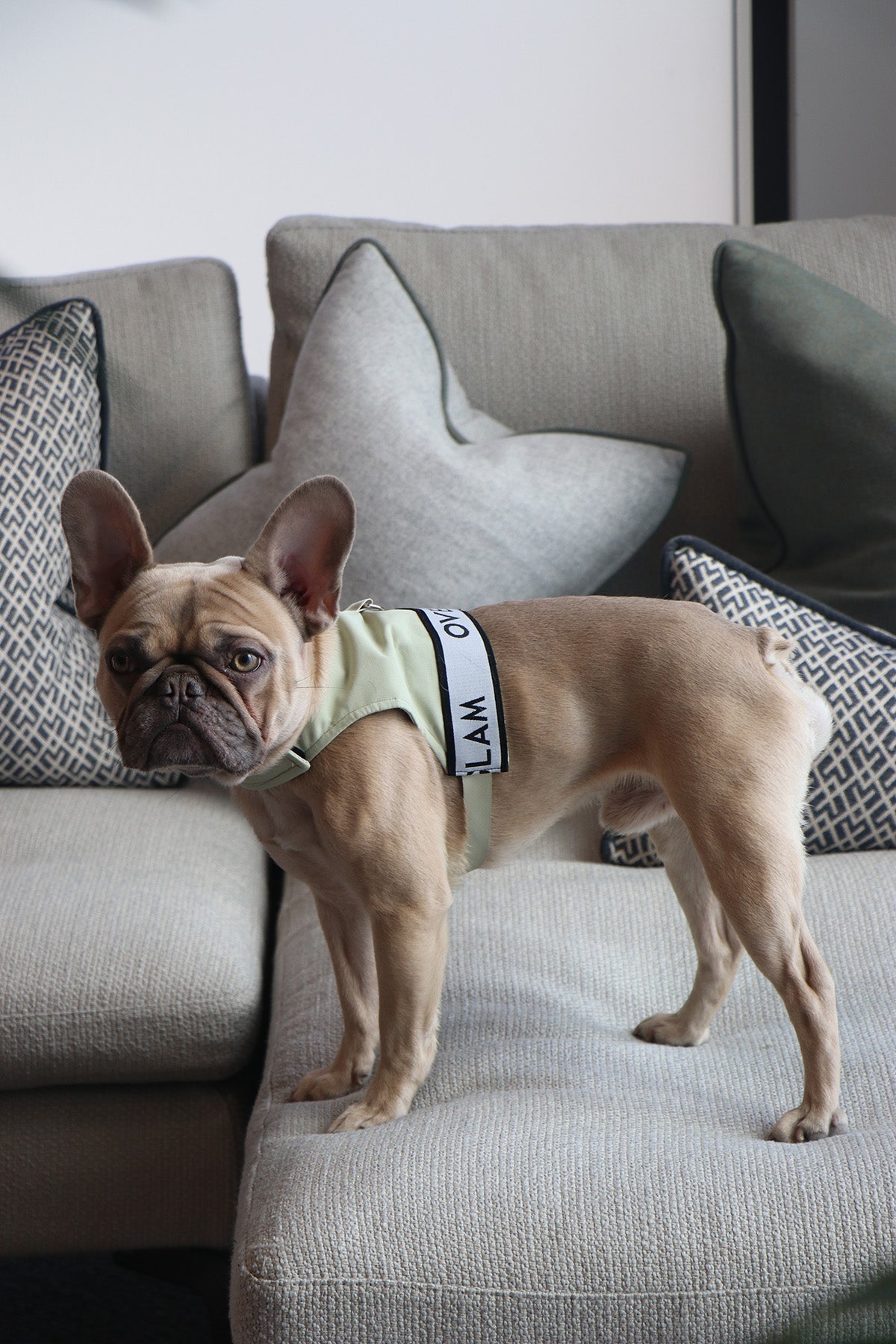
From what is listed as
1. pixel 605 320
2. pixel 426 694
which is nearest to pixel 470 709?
pixel 426 694

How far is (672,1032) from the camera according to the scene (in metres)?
1.03

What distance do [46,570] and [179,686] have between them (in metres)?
0.74

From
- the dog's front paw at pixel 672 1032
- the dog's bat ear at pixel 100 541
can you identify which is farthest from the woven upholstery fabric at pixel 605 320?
the dog's bat ear at pixel 100 541

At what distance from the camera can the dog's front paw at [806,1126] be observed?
852 millimetres

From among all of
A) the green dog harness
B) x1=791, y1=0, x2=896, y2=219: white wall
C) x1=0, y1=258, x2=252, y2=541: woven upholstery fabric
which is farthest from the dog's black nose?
x1=791, y1=0, x2=896, y2=219: white wall

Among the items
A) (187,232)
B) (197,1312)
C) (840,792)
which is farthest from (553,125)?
(197,1312)

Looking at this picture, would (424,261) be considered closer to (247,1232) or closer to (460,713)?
(460,713)

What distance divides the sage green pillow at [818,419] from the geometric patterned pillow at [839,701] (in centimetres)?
17

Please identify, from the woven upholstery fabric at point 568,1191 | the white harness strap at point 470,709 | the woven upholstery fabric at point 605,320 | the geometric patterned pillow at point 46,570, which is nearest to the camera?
the woven upholstery fabric at point 568,1191

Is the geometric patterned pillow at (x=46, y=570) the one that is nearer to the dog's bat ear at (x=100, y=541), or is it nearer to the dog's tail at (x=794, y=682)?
the dog's bat ear at (x=100, y=541)

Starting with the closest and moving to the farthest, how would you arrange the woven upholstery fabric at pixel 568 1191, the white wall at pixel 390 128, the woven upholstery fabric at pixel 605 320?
the woven upholstery fabric at pixel 568 1191, the woven upholstery fabric at pixel 605 320, the white wall at pixel 390 128

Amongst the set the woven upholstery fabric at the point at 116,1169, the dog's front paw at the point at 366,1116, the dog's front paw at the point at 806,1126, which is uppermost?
the dog's front paw at the point at 806,1126

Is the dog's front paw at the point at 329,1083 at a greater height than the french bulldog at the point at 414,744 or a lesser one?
lesser

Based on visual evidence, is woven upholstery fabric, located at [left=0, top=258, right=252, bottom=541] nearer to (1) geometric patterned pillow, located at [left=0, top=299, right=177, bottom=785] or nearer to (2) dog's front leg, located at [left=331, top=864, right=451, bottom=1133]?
(1) geometric patterned pillow, located at [left=0, top=299, right=177, bottom=785]
